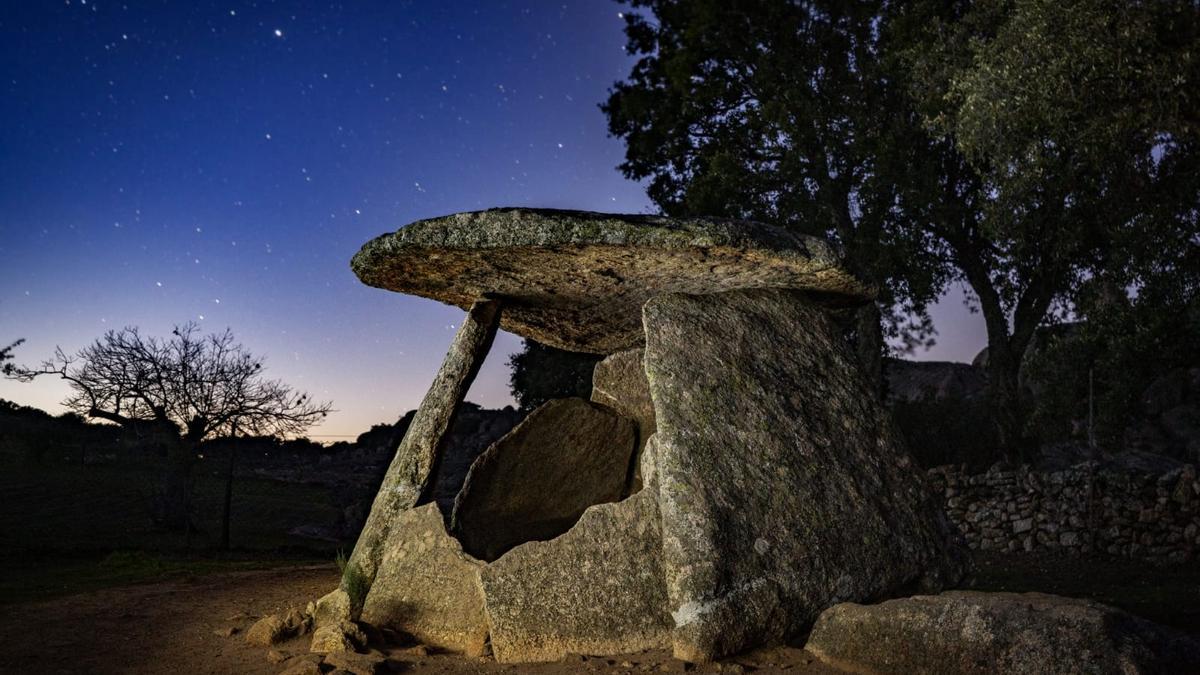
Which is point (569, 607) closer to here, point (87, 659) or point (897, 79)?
point (87, 659)

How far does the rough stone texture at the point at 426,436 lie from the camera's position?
26.1 feet

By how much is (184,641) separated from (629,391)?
5.73m

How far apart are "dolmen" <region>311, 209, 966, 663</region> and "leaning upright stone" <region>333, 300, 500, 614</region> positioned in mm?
20

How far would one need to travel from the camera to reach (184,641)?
24.4 ft

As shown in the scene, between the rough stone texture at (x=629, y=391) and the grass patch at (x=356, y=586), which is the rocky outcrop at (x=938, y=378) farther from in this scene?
the grass patch at (x=356, y=586)

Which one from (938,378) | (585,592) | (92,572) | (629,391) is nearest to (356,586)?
(585,592)

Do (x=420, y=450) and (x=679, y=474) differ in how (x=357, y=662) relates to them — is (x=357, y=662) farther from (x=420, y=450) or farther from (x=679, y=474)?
(x=679, y=474)

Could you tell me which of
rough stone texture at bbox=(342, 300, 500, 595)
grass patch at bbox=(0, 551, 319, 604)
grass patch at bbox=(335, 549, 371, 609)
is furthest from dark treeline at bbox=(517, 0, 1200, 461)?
grass patch at bbox=(0, 551, 319, 604)

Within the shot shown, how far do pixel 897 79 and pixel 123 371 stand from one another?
63.0 feet

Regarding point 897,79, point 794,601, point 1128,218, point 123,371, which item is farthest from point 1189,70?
point 123,371

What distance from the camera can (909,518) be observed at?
714cm

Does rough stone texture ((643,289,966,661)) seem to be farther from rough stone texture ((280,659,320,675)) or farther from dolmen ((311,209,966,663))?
rough stone texture ((280,659,320,675))

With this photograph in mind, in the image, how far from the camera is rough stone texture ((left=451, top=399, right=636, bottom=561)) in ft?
31.8

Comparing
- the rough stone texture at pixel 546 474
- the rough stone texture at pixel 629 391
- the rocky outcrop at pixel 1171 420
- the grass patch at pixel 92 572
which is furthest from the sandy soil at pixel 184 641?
the rocky outcrop at pixel 1171 420
